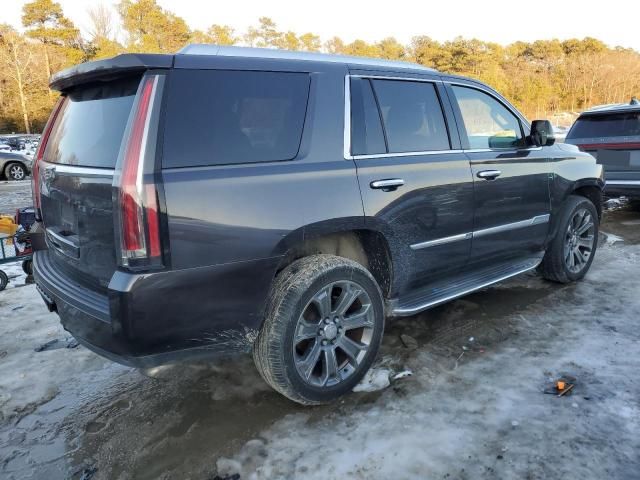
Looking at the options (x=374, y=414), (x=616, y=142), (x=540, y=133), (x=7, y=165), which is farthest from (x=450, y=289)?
(x=7, y=165)

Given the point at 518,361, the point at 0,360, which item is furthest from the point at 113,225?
the point at 518,361

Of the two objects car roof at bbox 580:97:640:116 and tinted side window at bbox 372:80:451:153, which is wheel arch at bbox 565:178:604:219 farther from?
car roof at bbox 580:97:640:116

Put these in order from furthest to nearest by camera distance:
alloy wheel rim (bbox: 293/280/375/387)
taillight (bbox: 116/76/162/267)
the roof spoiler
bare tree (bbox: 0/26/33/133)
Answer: bare tree (bbox: 0/26/33/133) < alloy wheel rim (bbox: 293/280/375/387) < the roof spoiler < taillight (bbox: 116/76/162/267)

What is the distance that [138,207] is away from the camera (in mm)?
2170

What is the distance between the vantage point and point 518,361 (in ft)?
10.9

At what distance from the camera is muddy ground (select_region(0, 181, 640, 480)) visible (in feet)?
7.81

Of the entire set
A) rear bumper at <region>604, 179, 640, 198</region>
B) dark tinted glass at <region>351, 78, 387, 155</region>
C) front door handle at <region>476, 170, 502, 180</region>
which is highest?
dark tinted glass at <region>351, 78, 387, 155</region>

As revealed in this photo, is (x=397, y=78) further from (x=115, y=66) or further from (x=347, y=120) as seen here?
(x=115, y=66)

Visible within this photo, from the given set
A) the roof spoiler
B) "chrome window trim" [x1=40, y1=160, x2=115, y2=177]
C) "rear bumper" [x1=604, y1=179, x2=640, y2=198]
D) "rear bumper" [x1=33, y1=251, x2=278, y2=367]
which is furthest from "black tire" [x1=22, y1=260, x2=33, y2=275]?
"rear bumper" [x1=604, y1=179, x2=640, y2=198]

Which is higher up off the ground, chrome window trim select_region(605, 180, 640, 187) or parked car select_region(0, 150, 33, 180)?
parked car select_region(0, 150, 33, 180)

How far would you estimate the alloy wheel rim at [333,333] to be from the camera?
2754 mm

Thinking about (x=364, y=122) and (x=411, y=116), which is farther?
(x=411, y=116)

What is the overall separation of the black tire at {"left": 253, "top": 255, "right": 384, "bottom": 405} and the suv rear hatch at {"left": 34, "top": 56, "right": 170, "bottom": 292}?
0.73 meters

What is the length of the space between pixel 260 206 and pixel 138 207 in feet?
1.88
